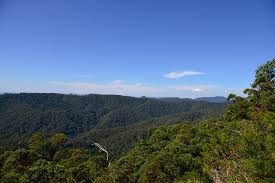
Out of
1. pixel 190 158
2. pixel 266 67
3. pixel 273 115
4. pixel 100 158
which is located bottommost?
pixel 100 158

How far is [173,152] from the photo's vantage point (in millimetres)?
26406

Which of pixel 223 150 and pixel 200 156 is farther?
pixel 200 156

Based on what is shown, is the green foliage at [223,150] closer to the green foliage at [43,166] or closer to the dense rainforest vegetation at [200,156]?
the dense rainforest vegetation at [200,156]

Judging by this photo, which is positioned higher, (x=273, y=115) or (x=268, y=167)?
(x=273, y=115)

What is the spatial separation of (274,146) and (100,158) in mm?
37551

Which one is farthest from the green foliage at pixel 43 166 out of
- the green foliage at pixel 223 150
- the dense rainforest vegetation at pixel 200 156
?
the green foliage at pixel 223 150

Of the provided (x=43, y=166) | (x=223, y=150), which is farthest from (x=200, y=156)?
(x=223, y=150)

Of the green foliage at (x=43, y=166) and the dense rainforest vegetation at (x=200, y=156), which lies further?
the green foliage at (x=43, y=166)

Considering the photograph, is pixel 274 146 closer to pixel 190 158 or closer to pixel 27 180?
pixel 190 158

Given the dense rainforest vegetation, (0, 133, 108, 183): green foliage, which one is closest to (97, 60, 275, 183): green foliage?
the dense rainforest vegetation

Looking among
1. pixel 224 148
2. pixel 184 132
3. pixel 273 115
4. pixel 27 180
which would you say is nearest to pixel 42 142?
pixel 27 180

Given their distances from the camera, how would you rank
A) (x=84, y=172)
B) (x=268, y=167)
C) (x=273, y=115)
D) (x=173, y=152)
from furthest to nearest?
(x=84, y=172) < (x=173, y=152) < (x=273, y=115) < (x=268, y=167)

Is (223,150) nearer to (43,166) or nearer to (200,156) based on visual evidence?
(200,156)

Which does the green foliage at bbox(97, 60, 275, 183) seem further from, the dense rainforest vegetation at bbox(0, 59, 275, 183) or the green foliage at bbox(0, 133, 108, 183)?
the green foliage at bbox(0, 133, 108, 183)
